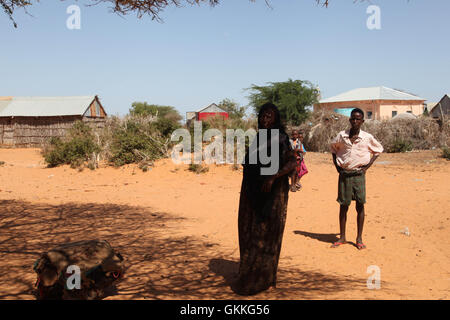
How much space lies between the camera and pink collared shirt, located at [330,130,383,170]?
5281 millimetres

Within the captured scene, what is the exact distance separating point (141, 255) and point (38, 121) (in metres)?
27.3

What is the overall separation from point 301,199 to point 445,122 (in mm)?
15921

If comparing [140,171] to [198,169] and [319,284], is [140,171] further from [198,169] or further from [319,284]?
[319,284]

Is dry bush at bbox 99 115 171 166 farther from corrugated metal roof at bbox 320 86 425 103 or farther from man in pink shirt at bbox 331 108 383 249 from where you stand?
corrugated metal roof at bbox 320 86 425 103

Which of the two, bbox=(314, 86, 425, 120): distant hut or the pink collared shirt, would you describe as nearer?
the pink collared shirt

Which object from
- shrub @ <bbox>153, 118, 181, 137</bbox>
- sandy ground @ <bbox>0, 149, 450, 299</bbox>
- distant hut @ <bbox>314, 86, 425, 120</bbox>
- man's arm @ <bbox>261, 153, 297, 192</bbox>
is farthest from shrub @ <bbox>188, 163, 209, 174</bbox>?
distant hut @ <bbox>314, 86, 425, 120</bbox>

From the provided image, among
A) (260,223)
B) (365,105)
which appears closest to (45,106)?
(365,105)

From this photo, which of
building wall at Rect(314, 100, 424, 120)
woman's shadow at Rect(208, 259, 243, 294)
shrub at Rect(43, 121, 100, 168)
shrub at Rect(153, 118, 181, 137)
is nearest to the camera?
woman's shadow at Rect(208, 259, 243, 294)

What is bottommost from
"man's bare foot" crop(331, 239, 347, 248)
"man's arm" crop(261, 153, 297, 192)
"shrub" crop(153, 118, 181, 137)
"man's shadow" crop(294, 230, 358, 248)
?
"man's shadow" crop(294, 230, 358, 248)

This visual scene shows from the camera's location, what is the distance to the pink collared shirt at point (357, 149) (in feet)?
17.3

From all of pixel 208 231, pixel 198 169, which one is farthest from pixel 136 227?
pixel 198 169

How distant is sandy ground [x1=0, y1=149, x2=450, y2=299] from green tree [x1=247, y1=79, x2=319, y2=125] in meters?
14.9

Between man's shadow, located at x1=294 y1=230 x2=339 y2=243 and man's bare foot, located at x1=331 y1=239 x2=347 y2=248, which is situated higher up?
man's bare foot, located at x1=331 y1=239 x2=347 y2=248

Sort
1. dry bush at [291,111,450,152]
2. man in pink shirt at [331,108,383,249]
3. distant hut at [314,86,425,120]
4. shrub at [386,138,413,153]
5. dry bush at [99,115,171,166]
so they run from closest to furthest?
1. man in pink shirt at [331,108,383,249]
2. dry bush at [99,115,171,166]
3. shrub at [386,138,413,153]
4. dry bush at [291,111,450,152]
5. distant hut at [314,86,425,120]
